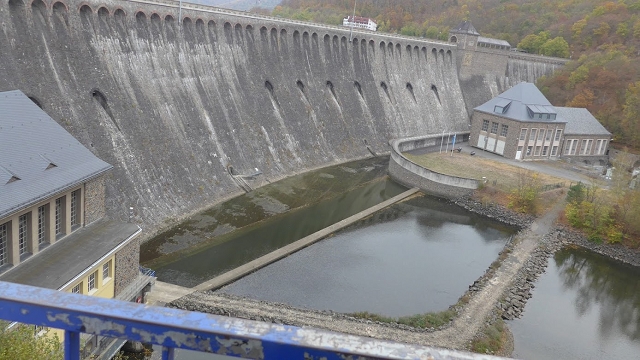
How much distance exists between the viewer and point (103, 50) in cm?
3003

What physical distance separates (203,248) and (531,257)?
1805cm

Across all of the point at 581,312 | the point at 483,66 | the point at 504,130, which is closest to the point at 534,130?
the point at 504,130

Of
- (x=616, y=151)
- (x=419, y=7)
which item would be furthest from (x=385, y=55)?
(x=419, y=7)

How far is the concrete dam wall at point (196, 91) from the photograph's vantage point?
2688 cm

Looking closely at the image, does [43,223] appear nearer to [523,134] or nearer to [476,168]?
[476,168]

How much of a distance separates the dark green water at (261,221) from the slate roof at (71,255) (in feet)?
15.5

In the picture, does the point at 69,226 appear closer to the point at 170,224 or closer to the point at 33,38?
the point at 170,224

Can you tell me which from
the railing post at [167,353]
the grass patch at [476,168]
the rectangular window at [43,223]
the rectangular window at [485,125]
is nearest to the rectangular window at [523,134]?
the grass patch at [476,168]

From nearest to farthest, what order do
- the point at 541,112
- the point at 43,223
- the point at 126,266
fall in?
the point at 43,223 → the point at 126,266 → the point at 541,112

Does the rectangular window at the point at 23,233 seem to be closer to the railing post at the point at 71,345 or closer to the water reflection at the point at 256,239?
the water reflection at the point at 256,239

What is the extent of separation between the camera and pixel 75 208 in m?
18.2

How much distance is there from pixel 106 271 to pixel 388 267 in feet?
45.4

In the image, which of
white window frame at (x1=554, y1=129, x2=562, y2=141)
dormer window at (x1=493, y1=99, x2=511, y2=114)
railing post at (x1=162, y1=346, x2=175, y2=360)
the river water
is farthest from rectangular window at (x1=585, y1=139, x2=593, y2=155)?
railing post at (x1=162, y1=346, x2=175, y2=360)

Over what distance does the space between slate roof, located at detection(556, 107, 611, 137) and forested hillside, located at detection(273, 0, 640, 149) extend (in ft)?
10.3
